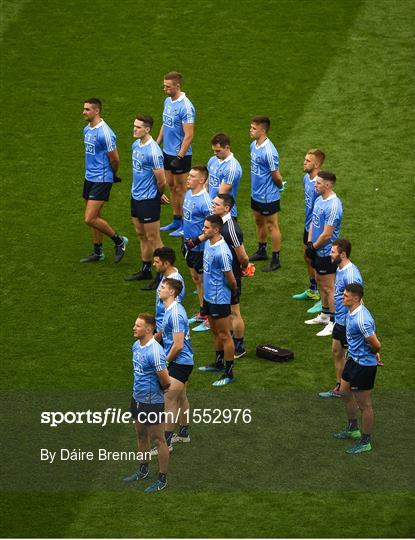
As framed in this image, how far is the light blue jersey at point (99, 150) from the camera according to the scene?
18.6 meters

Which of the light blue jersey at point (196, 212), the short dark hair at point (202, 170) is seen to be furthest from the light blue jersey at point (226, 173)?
the short dark hair at point (202, 170)

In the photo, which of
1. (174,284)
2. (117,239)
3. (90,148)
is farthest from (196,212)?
(174,284)

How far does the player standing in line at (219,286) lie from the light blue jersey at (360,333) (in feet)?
5.86

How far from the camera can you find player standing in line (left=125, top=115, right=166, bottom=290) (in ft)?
59.5

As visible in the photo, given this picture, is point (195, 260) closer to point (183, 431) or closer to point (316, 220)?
point (316, 220)

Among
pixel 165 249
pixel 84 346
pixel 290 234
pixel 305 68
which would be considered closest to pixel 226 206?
pixel 165 249

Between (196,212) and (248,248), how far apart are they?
252 centimetres

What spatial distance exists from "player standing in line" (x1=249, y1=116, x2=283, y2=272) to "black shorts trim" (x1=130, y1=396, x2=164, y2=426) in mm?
5332

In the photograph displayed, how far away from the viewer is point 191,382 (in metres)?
16.0

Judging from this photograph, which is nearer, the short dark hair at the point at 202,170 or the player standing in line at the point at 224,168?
the short dark hair at the point at 202,170

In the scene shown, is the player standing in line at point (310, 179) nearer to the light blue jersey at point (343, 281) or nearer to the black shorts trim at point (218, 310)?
the black shorts trim at point (218, 310)

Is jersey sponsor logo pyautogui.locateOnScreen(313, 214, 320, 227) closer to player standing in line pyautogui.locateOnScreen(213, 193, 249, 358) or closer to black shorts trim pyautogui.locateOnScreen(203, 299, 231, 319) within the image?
player standing in line pyautogui.locateOnScreen(213, 193, 249, 358)

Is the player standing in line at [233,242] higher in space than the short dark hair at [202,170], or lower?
lower

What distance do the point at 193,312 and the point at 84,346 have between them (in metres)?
1.66
